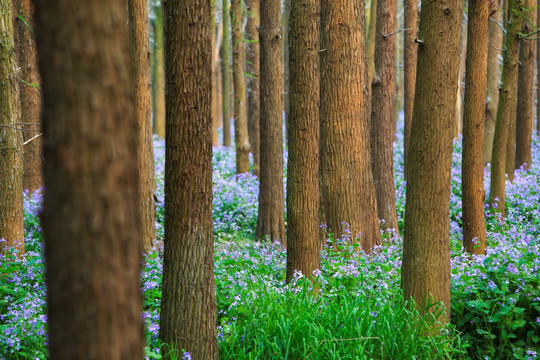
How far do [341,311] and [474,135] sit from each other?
12.2 feet

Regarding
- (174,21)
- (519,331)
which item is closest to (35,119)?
(174,21)

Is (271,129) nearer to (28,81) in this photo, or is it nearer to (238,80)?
(238,80)

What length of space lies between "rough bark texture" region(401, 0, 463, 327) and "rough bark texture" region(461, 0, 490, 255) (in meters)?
2.51

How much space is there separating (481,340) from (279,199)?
18.6 feet

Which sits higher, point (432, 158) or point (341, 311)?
point (432, 158)

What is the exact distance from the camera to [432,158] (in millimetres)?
4980

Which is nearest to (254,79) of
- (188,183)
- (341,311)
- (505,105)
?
(505,105)

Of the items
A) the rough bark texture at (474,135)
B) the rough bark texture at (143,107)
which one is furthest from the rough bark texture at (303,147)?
the rough bark texture at (143,107)

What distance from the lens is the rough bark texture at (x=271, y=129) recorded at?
33.9 ft

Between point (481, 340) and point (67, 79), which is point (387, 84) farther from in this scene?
point (67, 79)

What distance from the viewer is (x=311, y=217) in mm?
5848

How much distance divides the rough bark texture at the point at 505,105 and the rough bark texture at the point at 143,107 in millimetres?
6475

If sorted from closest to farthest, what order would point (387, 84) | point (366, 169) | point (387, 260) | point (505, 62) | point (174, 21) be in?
point (174, 21) < point (387, 260) < point (366, 169) < point (505, 62) < point (387, 84)

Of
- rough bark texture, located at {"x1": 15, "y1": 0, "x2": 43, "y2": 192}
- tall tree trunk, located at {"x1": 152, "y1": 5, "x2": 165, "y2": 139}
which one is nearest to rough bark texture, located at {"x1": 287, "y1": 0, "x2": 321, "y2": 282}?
rough bark texture, located at {"x1": 15, "y1": 0, "x2": 43, "y2": 192}
